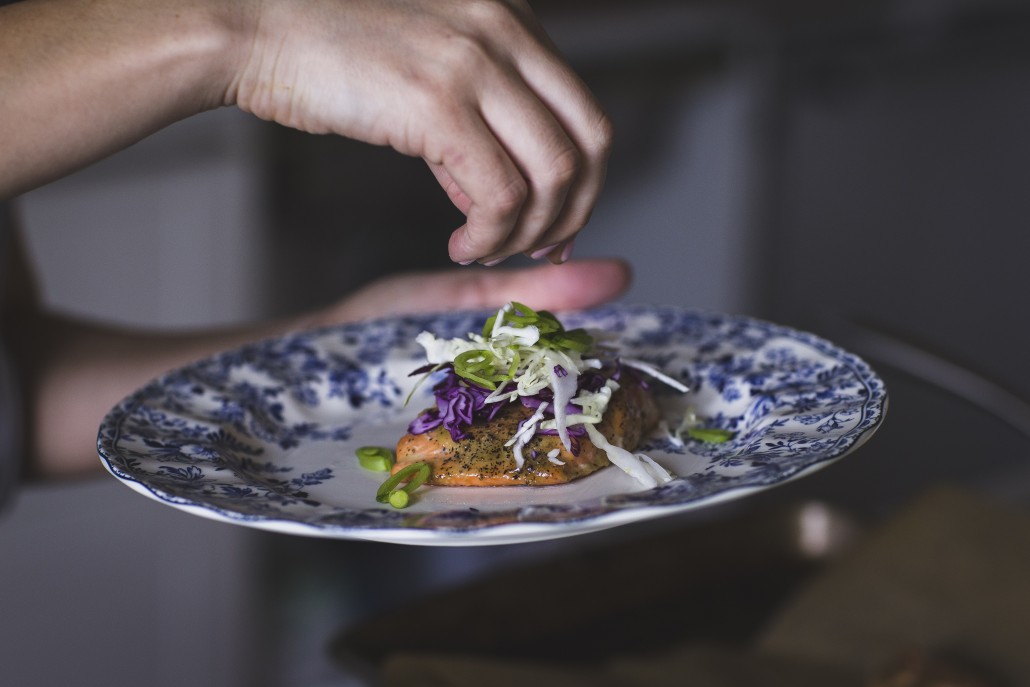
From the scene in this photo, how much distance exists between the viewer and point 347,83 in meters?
0.84

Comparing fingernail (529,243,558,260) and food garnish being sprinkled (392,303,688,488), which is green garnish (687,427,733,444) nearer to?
food garnish being sprinkled (392,303,688,488)

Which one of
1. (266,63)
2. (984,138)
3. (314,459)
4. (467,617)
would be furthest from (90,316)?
(984,138)

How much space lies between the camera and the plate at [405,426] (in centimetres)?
75

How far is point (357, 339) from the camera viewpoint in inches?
50.8

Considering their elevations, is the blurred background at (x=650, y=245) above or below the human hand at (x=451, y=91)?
below

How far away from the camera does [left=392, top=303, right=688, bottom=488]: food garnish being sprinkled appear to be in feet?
3.24

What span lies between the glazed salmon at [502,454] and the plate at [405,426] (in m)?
0.01

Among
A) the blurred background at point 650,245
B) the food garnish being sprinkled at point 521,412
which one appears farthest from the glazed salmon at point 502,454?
the blurred background at point 650,245

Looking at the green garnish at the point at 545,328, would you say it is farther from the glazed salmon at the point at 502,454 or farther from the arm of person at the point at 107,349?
the arm of person at the point at 107,349

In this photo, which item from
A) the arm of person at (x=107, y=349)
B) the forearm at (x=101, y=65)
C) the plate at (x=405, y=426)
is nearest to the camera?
the plate at (x=405, y=426)

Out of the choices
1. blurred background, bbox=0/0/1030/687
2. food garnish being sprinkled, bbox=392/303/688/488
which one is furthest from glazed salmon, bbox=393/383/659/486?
blurred background, bbox=0/0/1030/687

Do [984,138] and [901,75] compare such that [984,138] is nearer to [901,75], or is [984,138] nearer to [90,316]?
[901,75]

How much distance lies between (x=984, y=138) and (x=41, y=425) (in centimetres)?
381

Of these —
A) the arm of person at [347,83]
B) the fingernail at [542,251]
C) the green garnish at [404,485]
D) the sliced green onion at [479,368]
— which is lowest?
the green garnish at [404,485]
